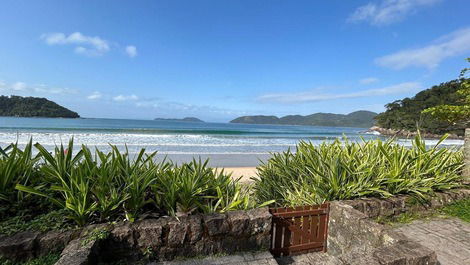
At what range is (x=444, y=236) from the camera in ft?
10.0

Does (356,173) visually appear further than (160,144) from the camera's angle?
No

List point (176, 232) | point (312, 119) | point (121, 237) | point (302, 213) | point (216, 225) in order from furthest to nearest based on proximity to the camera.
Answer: point (312, 119) < point (302, 213) < point (216, 225) < point (176, 232) < point (121, 237)

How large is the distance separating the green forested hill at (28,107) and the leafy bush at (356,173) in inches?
3650

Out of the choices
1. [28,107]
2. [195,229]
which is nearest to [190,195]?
[195,229]

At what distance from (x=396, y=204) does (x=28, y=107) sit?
316ft

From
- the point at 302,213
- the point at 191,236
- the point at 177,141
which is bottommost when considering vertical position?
the point at 177,141

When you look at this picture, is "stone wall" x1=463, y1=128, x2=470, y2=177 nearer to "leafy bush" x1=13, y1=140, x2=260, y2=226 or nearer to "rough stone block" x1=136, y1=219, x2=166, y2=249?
"leafy bush" x1=13, y1=140, x2=260, y2=226

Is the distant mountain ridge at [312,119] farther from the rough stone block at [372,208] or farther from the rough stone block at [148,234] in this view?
the rough stone block at [148,234]

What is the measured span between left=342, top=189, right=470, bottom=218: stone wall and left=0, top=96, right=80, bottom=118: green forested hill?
3706 inches

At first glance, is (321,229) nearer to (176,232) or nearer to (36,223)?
(176,232)

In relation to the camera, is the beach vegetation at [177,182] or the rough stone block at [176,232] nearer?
the rough stone block at [176,232]

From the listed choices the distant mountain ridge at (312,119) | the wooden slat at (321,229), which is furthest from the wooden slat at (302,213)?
the distant mountain ridge at (312,119)

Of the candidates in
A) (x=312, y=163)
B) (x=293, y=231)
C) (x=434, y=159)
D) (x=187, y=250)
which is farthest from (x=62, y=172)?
(x=434, y=159)

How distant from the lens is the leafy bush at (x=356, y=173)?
3.49 metres
